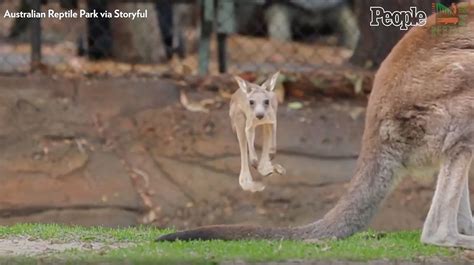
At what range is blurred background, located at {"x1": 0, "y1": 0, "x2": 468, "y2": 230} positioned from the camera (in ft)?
30.9

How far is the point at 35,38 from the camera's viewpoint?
33.9ft

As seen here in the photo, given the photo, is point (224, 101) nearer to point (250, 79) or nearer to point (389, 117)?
point (250, 79)

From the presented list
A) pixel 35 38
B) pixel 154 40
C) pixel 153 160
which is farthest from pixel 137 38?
pixel 153 160

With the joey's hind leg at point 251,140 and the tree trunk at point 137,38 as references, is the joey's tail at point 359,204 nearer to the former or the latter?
the joey's hind leg at point 251,140

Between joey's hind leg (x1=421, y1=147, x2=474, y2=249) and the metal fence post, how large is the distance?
200 inches

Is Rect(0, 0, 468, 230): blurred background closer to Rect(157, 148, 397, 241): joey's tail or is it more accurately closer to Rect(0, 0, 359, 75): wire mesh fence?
Rect(0, 0, 359, 75): wire mesh fence

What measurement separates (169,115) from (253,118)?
422cm

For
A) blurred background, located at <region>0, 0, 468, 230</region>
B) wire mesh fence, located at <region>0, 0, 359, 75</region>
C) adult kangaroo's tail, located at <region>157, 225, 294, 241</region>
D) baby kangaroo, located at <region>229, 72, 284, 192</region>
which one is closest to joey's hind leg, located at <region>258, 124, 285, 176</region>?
baby kangaroo, located at <region>229, 72, 284, 192</region>

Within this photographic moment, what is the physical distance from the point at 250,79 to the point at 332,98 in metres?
0.76

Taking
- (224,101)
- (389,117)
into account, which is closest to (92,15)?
(224,101)

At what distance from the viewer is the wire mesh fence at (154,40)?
10297 mm

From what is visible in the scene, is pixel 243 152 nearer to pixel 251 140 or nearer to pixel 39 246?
pixel 251 140

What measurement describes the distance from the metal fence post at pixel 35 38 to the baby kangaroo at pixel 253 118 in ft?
15.2

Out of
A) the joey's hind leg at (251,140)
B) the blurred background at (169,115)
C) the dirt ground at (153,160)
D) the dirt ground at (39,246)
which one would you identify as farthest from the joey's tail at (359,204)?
the dirt ground at (153,160)
